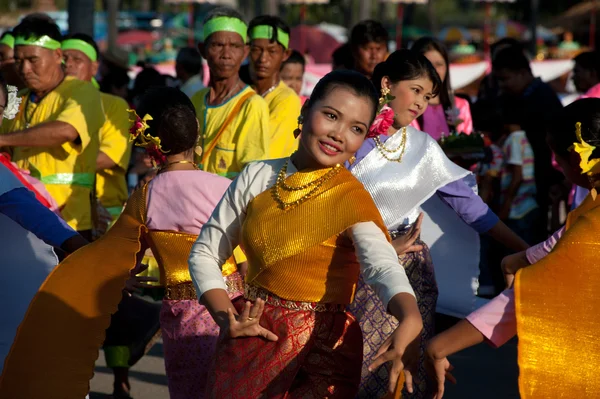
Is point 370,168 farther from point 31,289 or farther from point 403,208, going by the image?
point 31,289

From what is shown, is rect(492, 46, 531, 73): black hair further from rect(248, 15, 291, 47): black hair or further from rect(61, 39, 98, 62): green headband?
rect(61, 39, 98, 62): green headband

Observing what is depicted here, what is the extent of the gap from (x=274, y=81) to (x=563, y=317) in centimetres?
386

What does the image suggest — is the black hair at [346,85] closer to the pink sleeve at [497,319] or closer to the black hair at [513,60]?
the pink sleeve at [497,319]

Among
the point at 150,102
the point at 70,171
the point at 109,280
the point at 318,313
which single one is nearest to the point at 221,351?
the point at 318,313

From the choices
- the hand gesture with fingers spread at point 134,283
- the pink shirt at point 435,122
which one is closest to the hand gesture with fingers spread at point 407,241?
the hand gesture with fingers spread at point 134,283

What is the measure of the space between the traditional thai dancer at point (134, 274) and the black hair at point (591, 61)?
5325 mm

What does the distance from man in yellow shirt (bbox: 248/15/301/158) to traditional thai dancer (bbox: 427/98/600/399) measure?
3.11 m

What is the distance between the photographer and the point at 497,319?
3230 mm

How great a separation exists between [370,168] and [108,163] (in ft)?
9.42

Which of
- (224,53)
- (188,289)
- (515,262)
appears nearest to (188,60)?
(224,53)

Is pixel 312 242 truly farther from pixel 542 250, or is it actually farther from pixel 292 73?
pixel 292 73

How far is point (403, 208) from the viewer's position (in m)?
4.86

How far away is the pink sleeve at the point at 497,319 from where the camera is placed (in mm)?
3211

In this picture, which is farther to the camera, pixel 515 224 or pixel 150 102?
pixel 515 224
